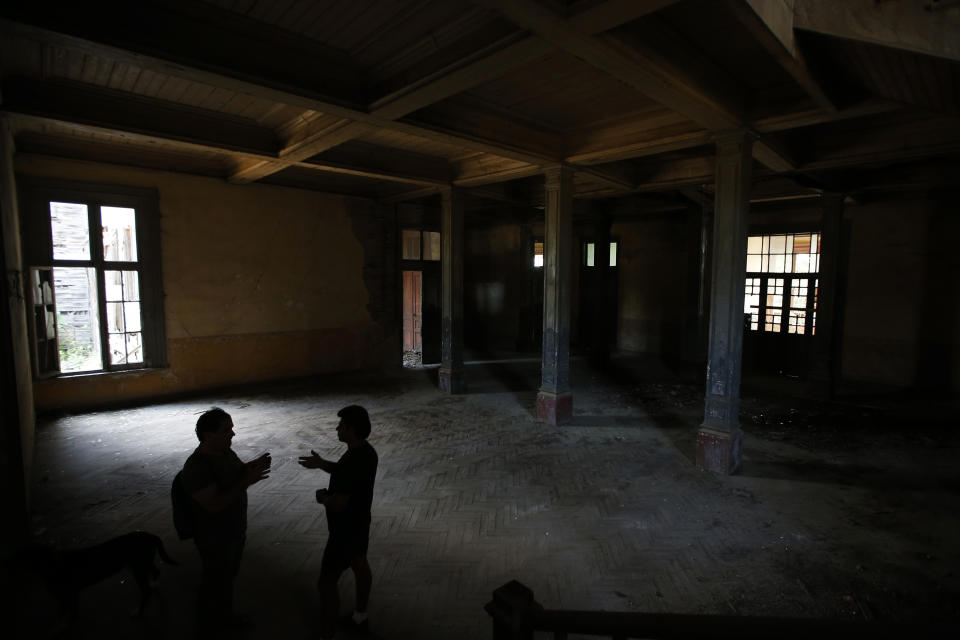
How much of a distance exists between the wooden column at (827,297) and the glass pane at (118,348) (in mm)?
12156

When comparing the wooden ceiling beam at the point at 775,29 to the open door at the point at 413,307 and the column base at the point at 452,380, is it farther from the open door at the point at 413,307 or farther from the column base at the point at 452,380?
the open door at the point at 413,307

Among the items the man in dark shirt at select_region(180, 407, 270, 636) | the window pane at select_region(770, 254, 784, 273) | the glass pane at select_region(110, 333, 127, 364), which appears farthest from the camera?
the window pane at select_region(770, 254, 784, 273)

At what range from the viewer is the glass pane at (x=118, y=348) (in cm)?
772

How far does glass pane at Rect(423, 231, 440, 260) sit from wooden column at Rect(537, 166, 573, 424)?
16.8 feet

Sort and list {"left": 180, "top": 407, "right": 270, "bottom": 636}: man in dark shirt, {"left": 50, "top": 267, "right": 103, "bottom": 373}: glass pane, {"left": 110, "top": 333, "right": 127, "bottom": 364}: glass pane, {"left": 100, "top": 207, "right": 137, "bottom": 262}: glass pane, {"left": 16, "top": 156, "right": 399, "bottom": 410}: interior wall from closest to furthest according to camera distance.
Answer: {"left": 180, "top": 407, "right": 270, "bottom": 636}: man in dark shirt < {"left": 50, "top": 267, "right": 103, "bottom": 373}: glass pane < {"left": 100, "top": 207, "right": 137, "bottom": 262}: glass pane < {"left": 110, "top": 333, "right": 127, "bottom": 364}: glass pane < {"left": 16, "top": 156, "right": 399, "bottom": 410}: interior wall

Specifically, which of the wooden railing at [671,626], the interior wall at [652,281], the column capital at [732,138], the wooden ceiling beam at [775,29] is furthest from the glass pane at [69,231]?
the interior wall at [652,281]

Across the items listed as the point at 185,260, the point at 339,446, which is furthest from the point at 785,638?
the point at 185,260

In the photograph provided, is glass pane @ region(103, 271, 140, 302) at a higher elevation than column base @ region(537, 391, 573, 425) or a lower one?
higher

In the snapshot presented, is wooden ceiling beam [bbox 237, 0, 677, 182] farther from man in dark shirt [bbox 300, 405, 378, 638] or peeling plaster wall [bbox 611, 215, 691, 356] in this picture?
peeling plaster wall [bbox 611, 215, 691, 356]

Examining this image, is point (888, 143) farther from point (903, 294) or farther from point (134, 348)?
point (134, 348)

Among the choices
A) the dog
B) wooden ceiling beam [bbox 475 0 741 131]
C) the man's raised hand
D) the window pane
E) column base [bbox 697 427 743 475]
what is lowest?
column base [bbox 697 427 743 475]

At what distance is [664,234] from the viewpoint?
1271 centimetres

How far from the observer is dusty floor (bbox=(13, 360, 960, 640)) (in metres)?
3.28

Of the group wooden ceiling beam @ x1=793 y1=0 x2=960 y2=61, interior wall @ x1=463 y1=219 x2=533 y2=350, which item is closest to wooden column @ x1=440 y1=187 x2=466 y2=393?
interior wall @ x1=463 y1=219 x2=533 y2=350
